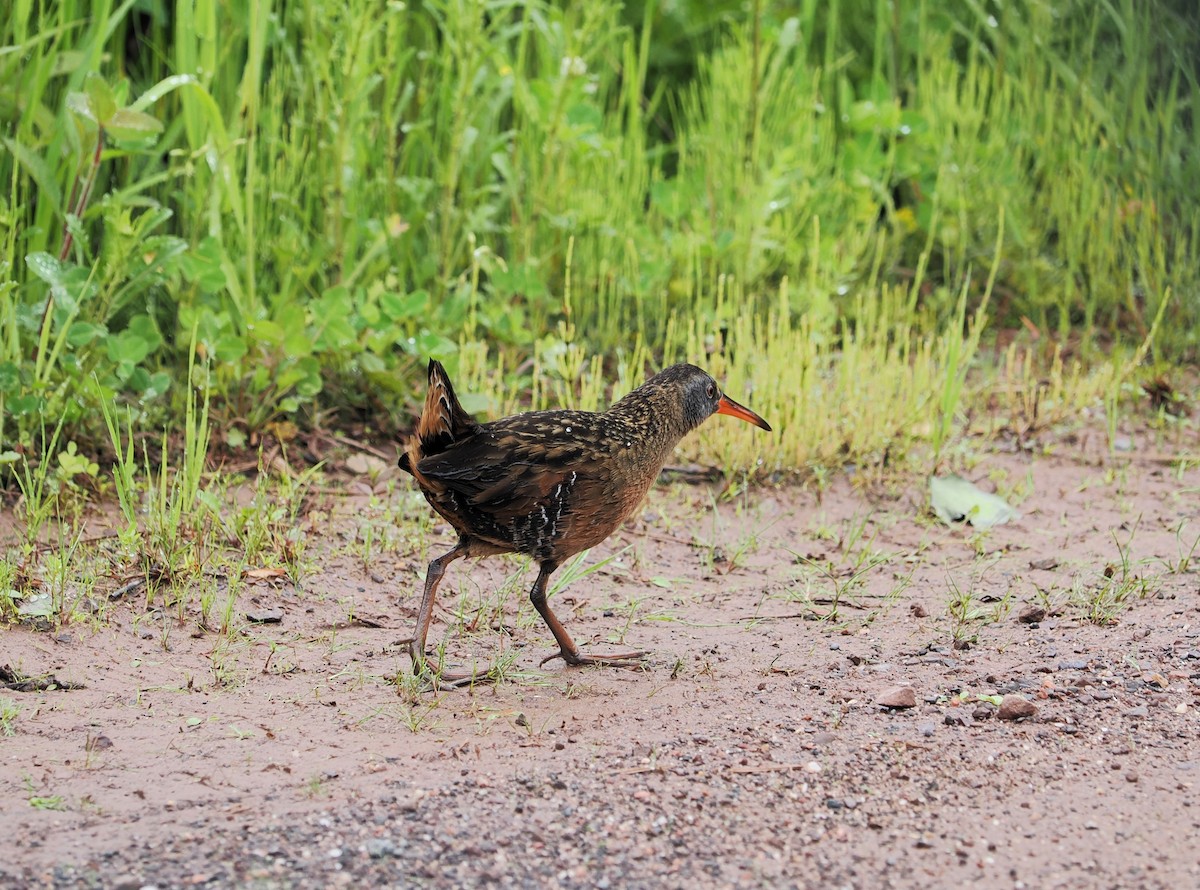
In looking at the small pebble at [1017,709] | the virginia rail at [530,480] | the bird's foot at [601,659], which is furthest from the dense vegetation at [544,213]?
the small pebble at [1017,709]

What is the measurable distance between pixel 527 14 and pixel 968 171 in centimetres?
248

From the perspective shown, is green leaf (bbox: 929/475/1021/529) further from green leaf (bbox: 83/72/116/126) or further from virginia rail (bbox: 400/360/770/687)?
green leaf (bbox: 83/72/116/126)

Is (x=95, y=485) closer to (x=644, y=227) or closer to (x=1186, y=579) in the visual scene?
(x=644, y=227)

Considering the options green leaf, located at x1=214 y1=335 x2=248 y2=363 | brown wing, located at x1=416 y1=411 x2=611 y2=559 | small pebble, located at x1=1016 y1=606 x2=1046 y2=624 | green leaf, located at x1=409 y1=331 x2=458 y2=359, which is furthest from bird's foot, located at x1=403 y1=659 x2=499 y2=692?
green leaf, located at x1=214 y1=335 x2=248 y2=363

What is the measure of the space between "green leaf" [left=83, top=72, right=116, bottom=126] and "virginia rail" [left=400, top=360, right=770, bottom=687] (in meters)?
1.79

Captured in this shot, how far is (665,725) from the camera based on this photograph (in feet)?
11.5

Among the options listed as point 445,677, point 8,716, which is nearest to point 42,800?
point 8,716

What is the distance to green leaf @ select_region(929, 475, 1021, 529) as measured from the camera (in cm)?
525

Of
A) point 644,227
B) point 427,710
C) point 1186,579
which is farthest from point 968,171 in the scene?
point 427,710

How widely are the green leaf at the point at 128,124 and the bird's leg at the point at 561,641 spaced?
2.22 meters

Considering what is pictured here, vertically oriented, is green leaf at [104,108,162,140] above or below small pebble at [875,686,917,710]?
above

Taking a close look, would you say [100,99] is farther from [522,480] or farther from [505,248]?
[505,248]

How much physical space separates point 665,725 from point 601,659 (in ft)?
1.75

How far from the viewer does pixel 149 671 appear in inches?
148
